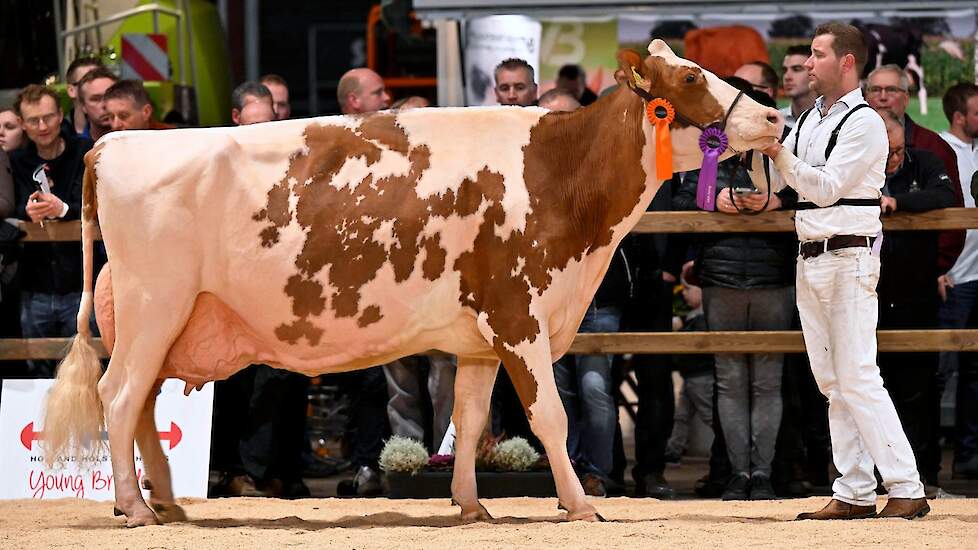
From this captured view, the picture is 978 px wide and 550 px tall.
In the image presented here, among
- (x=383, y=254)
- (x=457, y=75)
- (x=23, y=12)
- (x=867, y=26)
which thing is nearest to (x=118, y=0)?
(x=23, y=12)

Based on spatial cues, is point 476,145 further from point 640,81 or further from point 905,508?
point 905,508

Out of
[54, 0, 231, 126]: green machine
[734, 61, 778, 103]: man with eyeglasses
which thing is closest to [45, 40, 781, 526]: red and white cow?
[734, 61, 778, 103]: man with eyeglasses

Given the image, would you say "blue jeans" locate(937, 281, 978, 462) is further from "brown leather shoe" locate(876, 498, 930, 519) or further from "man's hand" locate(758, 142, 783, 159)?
"man's hand" locate(758, 142, 783, 159)

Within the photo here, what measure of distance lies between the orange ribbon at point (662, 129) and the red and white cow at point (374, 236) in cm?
5

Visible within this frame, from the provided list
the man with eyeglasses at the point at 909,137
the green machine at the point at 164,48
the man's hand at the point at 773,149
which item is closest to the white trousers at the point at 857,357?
the man's hand at the point at 773,149

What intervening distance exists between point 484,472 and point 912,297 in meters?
2.69

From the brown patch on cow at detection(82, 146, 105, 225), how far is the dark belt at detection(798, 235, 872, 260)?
135 inches

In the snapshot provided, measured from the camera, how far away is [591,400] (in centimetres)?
916

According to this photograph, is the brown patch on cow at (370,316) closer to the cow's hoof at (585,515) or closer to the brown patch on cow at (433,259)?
the brown patch on cow at (433,259)

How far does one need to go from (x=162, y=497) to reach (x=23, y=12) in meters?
8.02

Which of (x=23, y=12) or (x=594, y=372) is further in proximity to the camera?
(x=23, y=12)

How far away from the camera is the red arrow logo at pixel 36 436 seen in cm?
887

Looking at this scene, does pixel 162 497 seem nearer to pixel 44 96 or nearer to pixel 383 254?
pixel 383 254

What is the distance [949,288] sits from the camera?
9.98 metres
